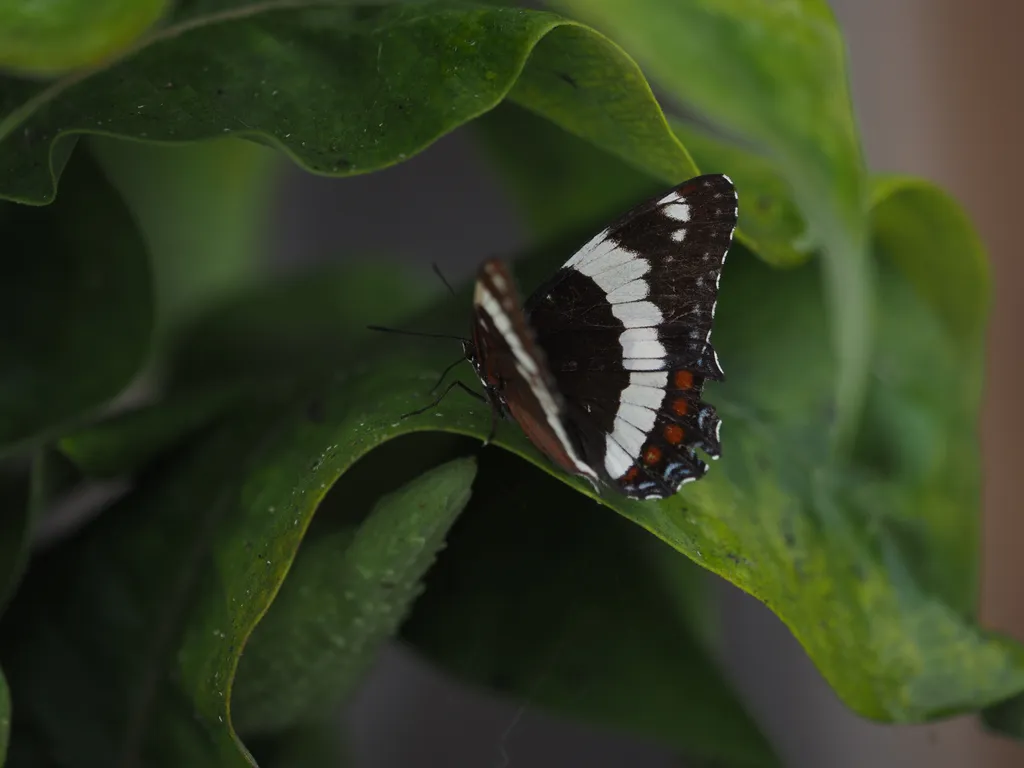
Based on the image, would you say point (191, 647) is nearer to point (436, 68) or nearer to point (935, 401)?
point (436, 68)

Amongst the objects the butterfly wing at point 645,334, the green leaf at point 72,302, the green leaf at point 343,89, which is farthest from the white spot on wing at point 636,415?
the green leaf at point 72,302

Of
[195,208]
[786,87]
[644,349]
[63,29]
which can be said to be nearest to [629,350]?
[644,349]

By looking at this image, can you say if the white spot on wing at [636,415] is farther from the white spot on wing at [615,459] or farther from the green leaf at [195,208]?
the green leaf at [195,208]

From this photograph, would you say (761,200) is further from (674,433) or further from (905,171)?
(905,171)

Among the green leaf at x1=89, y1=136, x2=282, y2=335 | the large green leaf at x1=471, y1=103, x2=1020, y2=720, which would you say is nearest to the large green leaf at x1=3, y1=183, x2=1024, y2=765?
the large green leaf at x1=471, y1=103, x2=1020, y2=720

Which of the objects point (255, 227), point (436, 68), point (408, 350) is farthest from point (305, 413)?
point (255, 227)

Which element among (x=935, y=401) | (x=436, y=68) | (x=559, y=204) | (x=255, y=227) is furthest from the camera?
(x=255, y=227)
